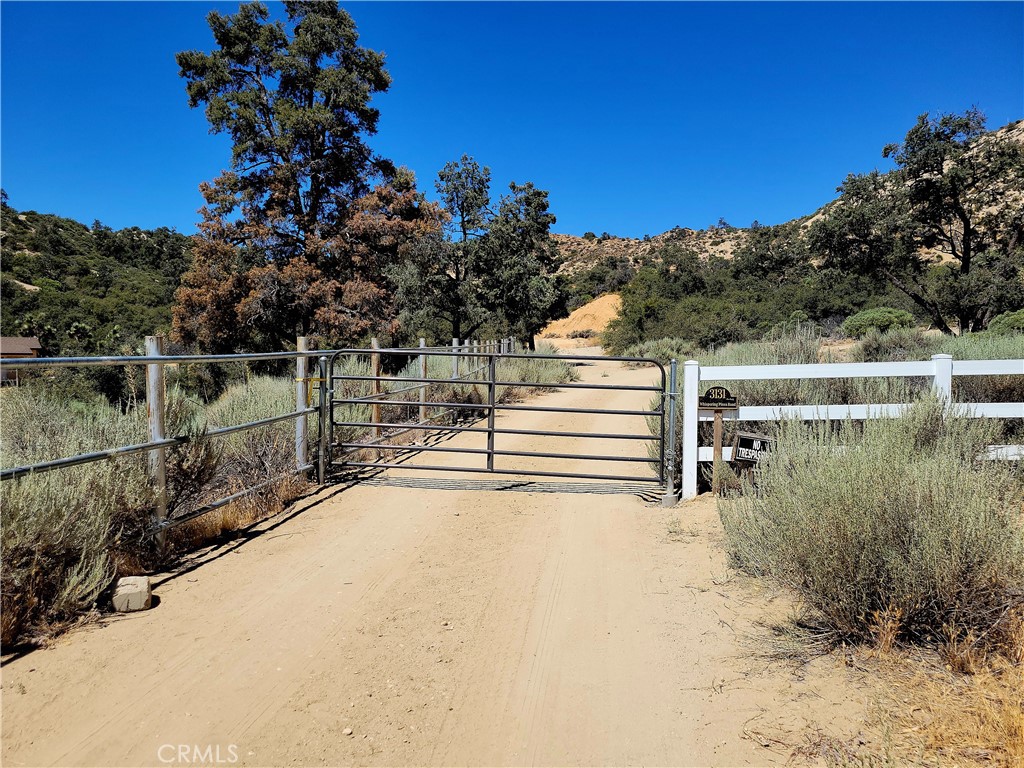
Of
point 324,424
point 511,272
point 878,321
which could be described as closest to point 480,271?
point 511,272

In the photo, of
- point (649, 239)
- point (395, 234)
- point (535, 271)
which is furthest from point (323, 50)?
point (649, 239)

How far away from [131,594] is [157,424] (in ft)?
4.87

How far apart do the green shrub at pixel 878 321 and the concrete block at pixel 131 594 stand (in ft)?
94.9

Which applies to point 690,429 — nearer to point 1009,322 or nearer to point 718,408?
point 718,408

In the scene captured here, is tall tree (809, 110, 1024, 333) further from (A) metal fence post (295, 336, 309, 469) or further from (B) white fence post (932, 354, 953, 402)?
(A) metal fence post (295, 336, 309, 469)

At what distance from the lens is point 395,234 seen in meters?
24.8

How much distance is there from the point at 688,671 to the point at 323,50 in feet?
89.0

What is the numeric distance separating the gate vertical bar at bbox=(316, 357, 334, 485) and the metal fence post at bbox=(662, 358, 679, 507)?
4335 millimetres

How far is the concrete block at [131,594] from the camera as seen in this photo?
14.3ft

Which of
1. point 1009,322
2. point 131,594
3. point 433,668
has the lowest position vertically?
point 433,668

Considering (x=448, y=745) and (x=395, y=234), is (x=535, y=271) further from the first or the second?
(x=448, y=745)

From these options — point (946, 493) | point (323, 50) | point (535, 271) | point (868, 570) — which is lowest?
point (868, 570)

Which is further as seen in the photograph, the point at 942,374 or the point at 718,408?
the point at 718,408

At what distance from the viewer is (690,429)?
24.0 ft
